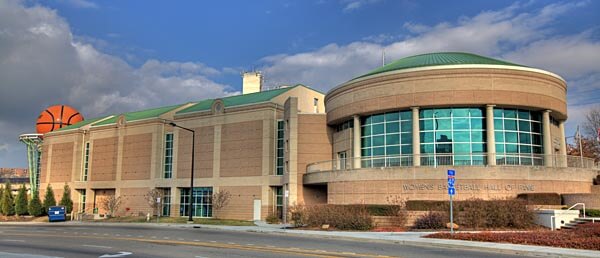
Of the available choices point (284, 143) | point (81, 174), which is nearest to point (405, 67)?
point (284, 143)

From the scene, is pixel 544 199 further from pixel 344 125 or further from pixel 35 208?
pixel 35 208

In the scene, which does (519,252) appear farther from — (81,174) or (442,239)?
(81,174)

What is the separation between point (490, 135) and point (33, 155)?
68184 millimetres

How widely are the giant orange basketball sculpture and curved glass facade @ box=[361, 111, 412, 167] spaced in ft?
171

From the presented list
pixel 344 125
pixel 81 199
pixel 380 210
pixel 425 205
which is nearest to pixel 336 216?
pixel 380 210

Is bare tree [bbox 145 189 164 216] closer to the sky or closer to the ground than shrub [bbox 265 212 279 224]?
closer to the sky

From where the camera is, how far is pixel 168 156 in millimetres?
56469

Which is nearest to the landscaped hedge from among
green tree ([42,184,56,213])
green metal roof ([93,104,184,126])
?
green metal roof ([93,104,184,126])

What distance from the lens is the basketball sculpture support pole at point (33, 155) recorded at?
76625 mm

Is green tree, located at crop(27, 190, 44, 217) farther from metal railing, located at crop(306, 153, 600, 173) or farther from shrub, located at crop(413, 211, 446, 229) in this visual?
shrub, located at crop(413, 211, 446, 229)

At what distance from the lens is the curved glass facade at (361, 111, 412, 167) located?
3738 cm

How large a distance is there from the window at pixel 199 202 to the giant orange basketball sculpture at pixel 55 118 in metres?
31.2

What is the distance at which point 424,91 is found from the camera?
3647cm

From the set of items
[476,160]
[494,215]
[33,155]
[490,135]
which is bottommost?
[494,215]
